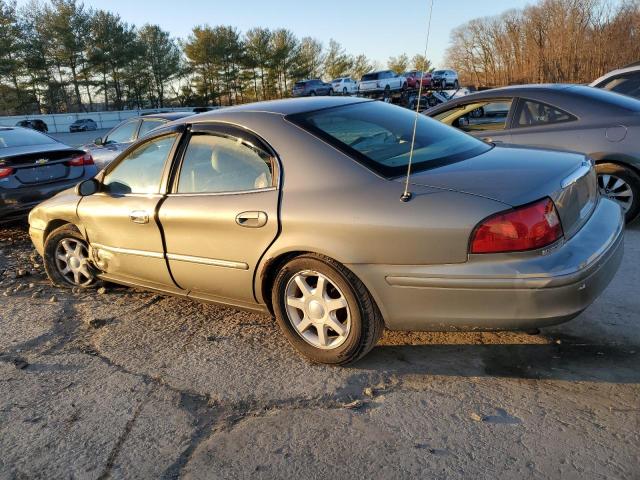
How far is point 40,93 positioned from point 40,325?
5782 centimetres

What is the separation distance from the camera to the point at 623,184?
Answer: 518 cm

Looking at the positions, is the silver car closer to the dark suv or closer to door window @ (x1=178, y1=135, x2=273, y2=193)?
door window @ (x1=178, y1=135, x2=273, y2=193)

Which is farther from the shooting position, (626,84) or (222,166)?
(626,84)

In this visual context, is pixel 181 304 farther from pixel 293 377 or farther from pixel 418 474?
pixel 418 474

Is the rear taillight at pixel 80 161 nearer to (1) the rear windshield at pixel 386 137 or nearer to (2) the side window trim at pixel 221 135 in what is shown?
(2) the side window trim at pixel 221 135

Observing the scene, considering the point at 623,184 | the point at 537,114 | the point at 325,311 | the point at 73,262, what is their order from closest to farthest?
the point at 325,311, the point at 73,262, the point at 623,184, the point at 537,114

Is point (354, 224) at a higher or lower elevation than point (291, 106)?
lower

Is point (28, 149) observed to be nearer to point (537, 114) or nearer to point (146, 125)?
point (146, 125)

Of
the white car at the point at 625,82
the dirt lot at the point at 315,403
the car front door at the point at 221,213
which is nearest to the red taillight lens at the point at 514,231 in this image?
the dirt lot at the point at 315,403

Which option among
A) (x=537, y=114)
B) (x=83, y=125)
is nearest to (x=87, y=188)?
(x=537, y=114)

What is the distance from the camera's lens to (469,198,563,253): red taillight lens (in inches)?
97.5

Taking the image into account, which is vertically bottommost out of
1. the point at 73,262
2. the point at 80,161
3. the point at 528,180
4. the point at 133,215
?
the point at 73,262

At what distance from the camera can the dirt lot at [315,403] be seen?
232cm

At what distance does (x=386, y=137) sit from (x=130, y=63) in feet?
197
